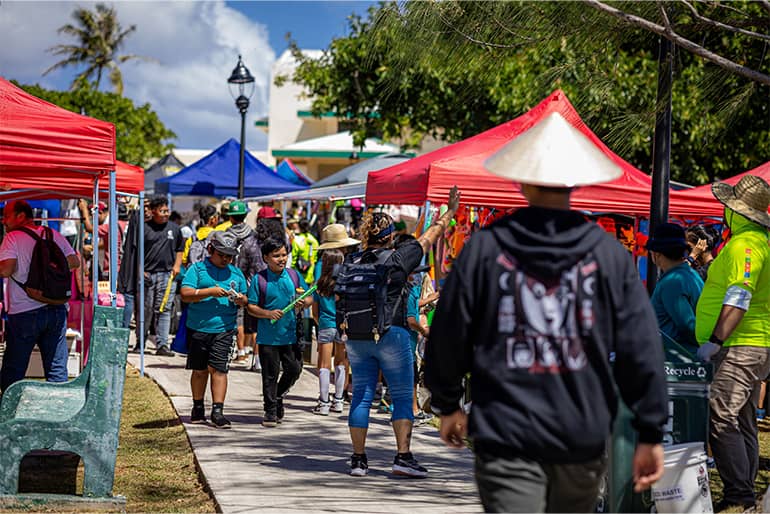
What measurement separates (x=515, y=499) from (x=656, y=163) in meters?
5.20

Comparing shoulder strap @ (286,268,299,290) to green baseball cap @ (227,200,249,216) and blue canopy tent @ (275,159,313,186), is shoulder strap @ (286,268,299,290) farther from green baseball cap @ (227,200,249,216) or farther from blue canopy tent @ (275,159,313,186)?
blue canopy tent @ (275,159,313,186)

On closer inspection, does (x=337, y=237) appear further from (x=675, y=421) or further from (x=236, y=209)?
(x=675, y=421)

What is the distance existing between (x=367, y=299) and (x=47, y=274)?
264 centimetres

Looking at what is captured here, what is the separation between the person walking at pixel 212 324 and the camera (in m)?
8.61

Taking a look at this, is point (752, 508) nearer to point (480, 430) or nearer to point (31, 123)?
point (480, 430)

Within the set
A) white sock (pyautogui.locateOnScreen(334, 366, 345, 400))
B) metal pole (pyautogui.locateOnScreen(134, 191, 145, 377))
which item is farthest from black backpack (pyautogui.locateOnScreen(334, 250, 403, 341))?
metal pole (pyautogui.locateOnScreen(134, 191, 145, 377))

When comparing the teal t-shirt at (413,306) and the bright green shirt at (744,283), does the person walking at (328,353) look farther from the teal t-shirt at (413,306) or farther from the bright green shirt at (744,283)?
the bright green shirt at (744,283)

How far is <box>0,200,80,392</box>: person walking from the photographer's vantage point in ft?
25.1

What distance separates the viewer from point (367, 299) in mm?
6855

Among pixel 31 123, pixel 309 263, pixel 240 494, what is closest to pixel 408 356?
pixel 240 494

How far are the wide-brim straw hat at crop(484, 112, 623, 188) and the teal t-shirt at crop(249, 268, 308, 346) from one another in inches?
216

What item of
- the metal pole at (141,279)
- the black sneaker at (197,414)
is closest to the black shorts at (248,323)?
the metal pole at (141,279)

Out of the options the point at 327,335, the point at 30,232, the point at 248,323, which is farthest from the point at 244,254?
the point at 30,232

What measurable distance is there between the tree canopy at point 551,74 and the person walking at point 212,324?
230cm
